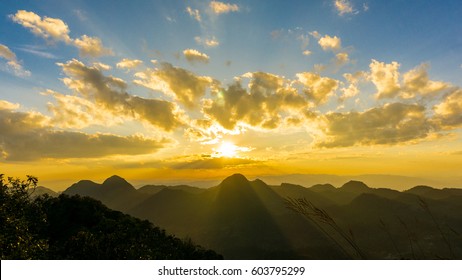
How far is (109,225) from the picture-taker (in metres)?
67.1
